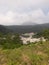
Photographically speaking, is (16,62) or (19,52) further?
(19,52)

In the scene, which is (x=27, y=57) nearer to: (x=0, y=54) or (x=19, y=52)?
(x=19, y=52)

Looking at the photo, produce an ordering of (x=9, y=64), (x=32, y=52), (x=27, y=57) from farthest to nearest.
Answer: (x=32, y=52), (x=27, y=57), (x=9, y=64)

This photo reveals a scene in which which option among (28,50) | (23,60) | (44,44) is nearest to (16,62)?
(23,60)

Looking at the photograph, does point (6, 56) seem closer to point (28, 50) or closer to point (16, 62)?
point (16, 62)

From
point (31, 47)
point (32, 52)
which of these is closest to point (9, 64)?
Answer: point (32, 52)

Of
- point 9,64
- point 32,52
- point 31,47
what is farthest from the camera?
point 31,47

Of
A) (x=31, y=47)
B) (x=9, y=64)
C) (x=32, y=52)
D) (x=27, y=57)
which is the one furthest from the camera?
(x=31, y=47)

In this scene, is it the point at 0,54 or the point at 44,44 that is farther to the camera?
the point at 44,44

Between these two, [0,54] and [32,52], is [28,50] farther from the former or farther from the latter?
[0,54]
